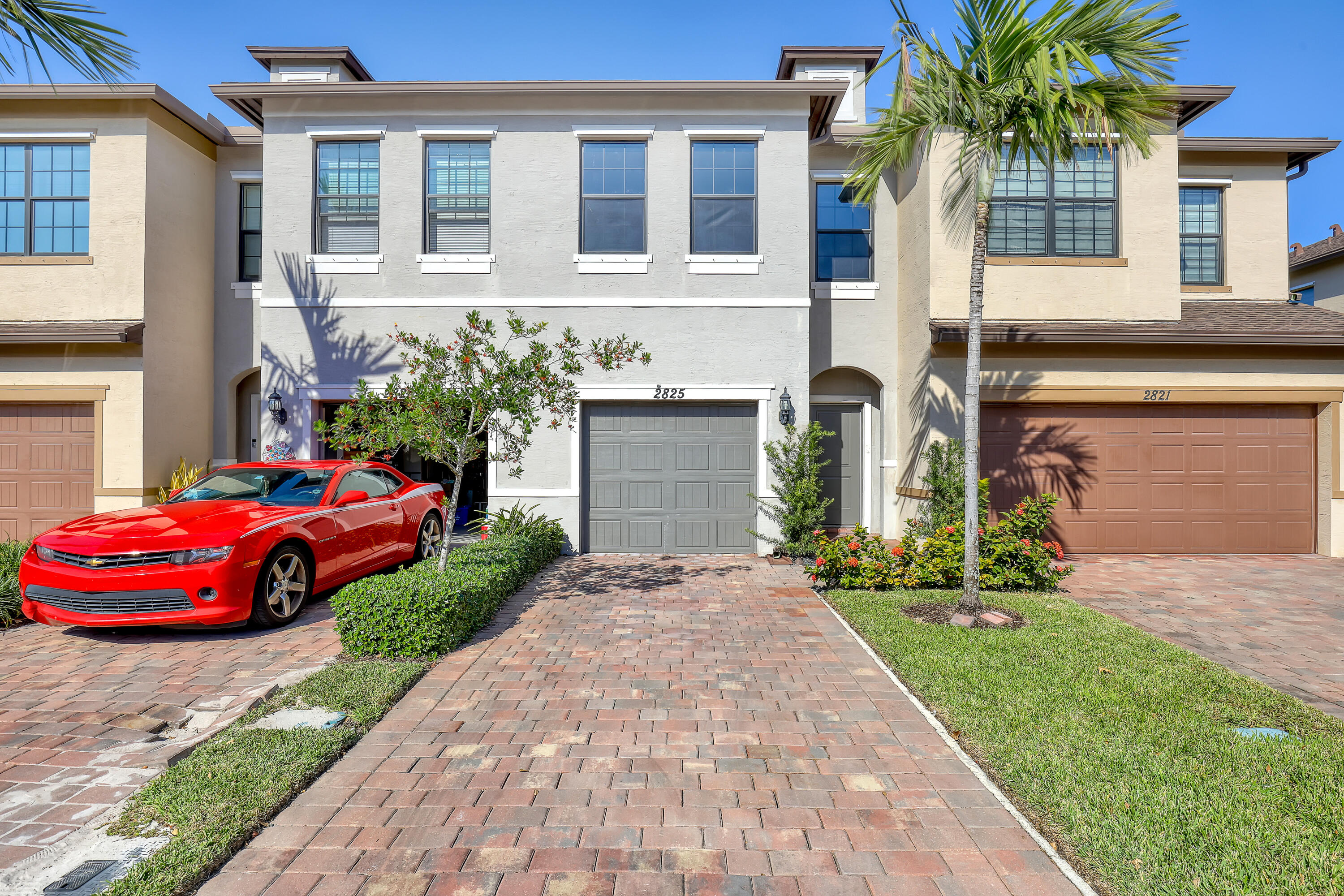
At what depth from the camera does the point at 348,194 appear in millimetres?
10930

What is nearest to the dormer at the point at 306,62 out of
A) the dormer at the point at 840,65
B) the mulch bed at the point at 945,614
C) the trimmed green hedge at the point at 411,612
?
the dormer at the point at 840,65

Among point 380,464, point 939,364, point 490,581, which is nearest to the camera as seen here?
point 490,581

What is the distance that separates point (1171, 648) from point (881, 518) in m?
6.35

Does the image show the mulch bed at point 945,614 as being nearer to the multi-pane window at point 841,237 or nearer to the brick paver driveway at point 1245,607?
the brick paver driveway at point 1245,607

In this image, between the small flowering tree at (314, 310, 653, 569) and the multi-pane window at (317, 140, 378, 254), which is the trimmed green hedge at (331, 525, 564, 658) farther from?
the multi-pane window at (317, 140, 378, 254)

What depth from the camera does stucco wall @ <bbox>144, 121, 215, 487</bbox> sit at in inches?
424

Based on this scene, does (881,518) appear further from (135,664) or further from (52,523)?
(52,523)

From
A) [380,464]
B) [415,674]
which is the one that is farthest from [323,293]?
[415,674]

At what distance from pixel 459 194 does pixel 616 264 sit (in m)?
2.74

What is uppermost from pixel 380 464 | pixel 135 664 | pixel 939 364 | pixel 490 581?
pixel 939 364

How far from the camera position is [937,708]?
14.9 feet

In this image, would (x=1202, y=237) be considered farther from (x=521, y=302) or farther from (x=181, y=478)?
(x=181, y=478)

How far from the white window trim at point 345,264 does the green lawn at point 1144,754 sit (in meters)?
9.11

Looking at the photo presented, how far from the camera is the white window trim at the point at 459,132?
424 inches
